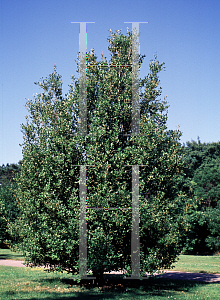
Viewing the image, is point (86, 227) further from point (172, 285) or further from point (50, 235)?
point (172, 285)

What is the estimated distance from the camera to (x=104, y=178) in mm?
12773

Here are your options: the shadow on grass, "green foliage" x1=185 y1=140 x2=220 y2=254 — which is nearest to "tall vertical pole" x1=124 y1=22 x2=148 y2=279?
the shadow on grass

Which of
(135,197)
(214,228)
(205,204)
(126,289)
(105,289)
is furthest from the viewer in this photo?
(205,204)

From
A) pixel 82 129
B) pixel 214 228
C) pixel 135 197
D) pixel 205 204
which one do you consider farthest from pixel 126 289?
pixel 205 204

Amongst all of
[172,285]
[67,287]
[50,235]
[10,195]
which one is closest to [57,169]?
[50,235]

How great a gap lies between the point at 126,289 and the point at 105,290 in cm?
90

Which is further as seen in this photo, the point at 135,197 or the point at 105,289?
the point at 105,289

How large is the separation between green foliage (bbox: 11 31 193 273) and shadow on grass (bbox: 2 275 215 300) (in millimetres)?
995

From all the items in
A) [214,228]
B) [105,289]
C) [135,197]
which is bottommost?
[105,289]

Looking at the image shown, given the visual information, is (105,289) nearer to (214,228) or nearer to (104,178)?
(104,178)

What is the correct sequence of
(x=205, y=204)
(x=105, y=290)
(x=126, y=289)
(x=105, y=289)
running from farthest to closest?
1. (x=205, y=204)
2. (x=105, y=289)
3. (x=126, y=289)
4. (x=105, y=290)

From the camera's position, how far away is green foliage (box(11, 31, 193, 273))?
12477 mm

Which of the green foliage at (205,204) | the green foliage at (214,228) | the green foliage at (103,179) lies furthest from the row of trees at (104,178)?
the green foliage at (214,228)

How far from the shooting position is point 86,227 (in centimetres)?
1239
